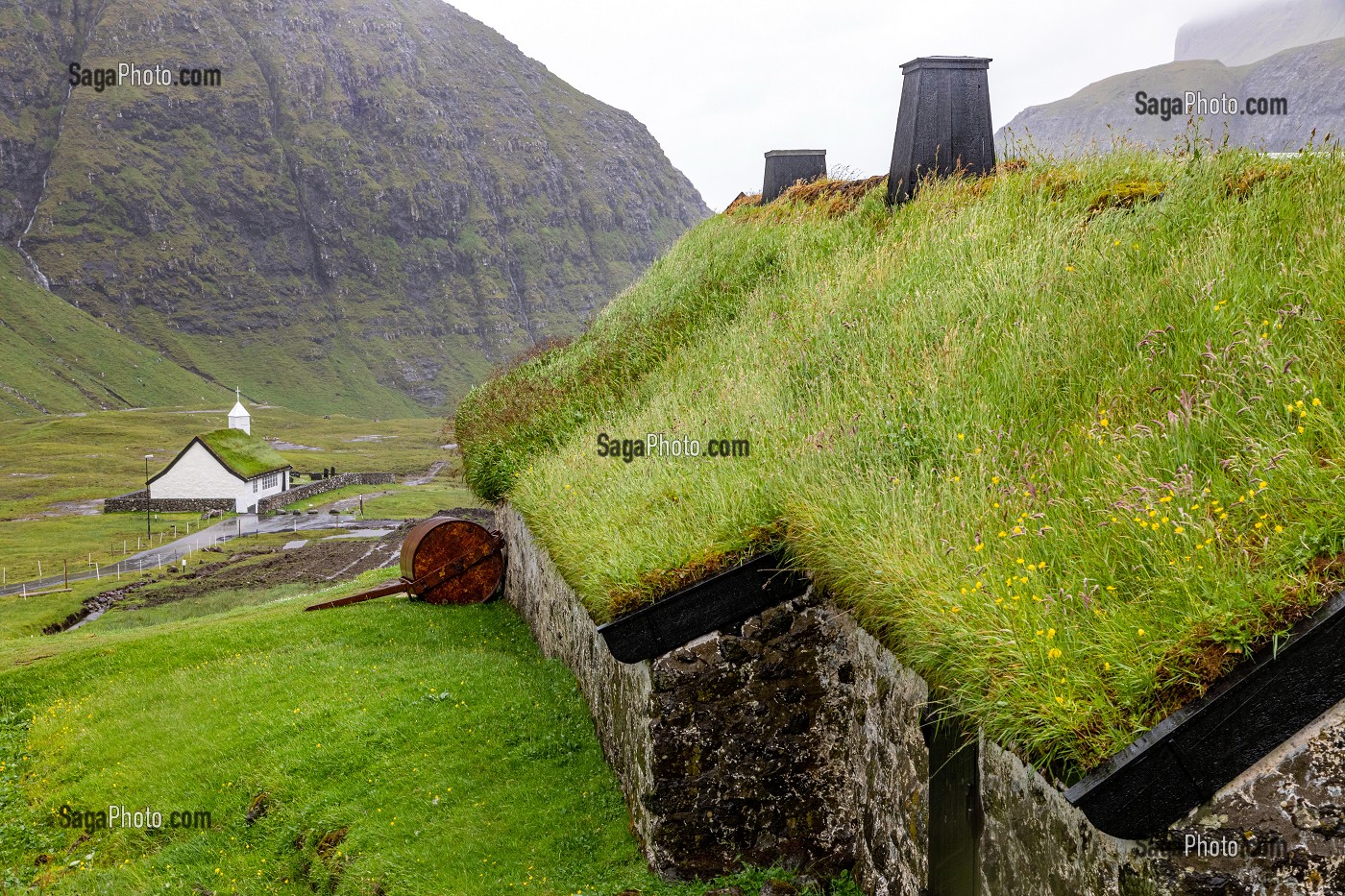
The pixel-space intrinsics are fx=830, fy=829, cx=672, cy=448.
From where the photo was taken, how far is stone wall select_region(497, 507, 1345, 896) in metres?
3.57

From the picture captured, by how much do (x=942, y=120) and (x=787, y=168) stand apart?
28.4 ft

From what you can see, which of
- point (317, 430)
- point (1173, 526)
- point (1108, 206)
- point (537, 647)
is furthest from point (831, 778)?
point (317, 430)

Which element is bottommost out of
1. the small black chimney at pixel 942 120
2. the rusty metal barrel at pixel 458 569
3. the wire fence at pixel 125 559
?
the wire fence at pixel 125 559

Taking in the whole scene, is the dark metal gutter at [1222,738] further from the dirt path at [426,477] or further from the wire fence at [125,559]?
the dirt path at [426,477]

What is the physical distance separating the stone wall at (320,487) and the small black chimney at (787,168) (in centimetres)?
6659

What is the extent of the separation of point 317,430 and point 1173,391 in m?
173

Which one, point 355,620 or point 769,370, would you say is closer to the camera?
point 769,370

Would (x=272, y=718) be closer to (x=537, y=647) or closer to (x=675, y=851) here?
(x=537, y=647)

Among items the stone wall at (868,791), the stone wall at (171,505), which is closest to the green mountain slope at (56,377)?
the stone wall at (171,505)

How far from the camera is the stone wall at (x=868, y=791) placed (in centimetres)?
357

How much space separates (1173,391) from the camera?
5887 millimetres

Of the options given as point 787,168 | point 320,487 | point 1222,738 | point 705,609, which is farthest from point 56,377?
point 1222,738

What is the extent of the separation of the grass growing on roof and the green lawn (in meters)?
2.30

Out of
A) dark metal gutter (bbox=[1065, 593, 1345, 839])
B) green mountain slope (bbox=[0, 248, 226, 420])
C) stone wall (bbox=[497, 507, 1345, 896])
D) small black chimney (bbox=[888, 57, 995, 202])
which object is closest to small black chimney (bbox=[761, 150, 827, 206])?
small black chimney (bbox=[888, 57, 995, 202])
